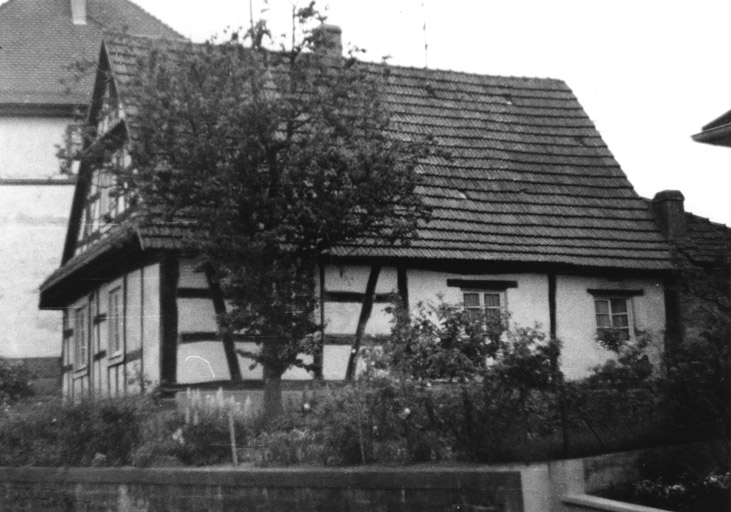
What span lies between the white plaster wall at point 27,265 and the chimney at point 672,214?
53.8 feet

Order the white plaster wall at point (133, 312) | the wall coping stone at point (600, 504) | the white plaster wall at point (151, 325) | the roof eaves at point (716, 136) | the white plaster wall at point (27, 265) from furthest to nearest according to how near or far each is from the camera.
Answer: the white plaster wall at point (27, 265)
the white plaster wall at point (133, 312)
the white plaster wall at point (151, 325)
the roof eaves at point (716, 136)
the wall coping stone at point (600, 504)

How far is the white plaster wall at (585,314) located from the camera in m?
21.3

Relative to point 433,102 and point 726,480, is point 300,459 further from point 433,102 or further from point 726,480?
point 433,102

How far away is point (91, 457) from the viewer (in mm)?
15336

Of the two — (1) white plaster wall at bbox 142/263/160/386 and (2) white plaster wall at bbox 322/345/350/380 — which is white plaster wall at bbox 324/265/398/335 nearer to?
(2) white plaster wall at bbox 322/345/350/380

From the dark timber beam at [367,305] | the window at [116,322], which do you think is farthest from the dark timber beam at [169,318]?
the dark timber beam at [367,305]

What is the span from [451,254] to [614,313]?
12.4 feet

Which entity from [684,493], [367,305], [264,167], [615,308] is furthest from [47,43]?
[684,493]

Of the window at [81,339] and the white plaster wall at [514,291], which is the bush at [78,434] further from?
the window at [81,339]

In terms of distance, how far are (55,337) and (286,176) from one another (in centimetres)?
1636

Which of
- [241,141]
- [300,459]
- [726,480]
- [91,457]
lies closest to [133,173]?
[241,141]

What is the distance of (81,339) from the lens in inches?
992

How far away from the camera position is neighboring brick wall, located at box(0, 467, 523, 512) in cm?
1027

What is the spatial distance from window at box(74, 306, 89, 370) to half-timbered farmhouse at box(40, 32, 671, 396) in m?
0.05
